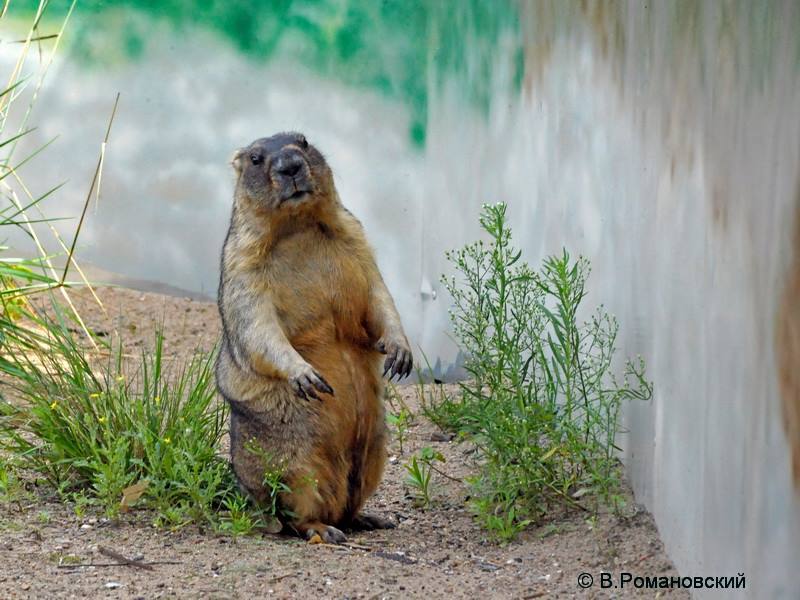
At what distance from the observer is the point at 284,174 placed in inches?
204

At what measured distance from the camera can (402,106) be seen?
A: 845 cm

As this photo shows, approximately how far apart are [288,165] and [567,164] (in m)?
1.55

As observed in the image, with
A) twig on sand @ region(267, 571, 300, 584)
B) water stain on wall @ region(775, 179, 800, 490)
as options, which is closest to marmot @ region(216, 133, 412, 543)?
twig on sand @ region(267, 571, 300, 584)

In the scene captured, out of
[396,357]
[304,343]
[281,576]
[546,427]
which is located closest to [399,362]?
[396,357]

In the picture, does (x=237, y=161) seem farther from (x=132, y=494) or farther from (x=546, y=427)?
(x=546, y=427)

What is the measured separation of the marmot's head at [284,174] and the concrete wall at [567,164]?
1.28m

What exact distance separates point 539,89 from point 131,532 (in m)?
3.23

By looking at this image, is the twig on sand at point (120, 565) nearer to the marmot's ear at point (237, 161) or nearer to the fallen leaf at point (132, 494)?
the fallen leaf at point (132, 494)

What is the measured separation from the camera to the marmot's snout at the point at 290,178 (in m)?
5.18

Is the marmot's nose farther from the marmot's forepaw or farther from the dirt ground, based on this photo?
the dirt ground

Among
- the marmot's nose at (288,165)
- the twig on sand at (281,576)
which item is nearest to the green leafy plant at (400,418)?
the marmot's nose at (288,165)

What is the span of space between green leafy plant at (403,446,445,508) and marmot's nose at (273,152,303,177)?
1.36 meters

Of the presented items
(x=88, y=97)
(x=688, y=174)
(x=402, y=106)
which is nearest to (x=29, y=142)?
(x=88, y=97)

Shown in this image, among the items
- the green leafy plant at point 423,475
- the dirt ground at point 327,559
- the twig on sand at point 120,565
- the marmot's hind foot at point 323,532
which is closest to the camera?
the dirt ground at point 327,559
